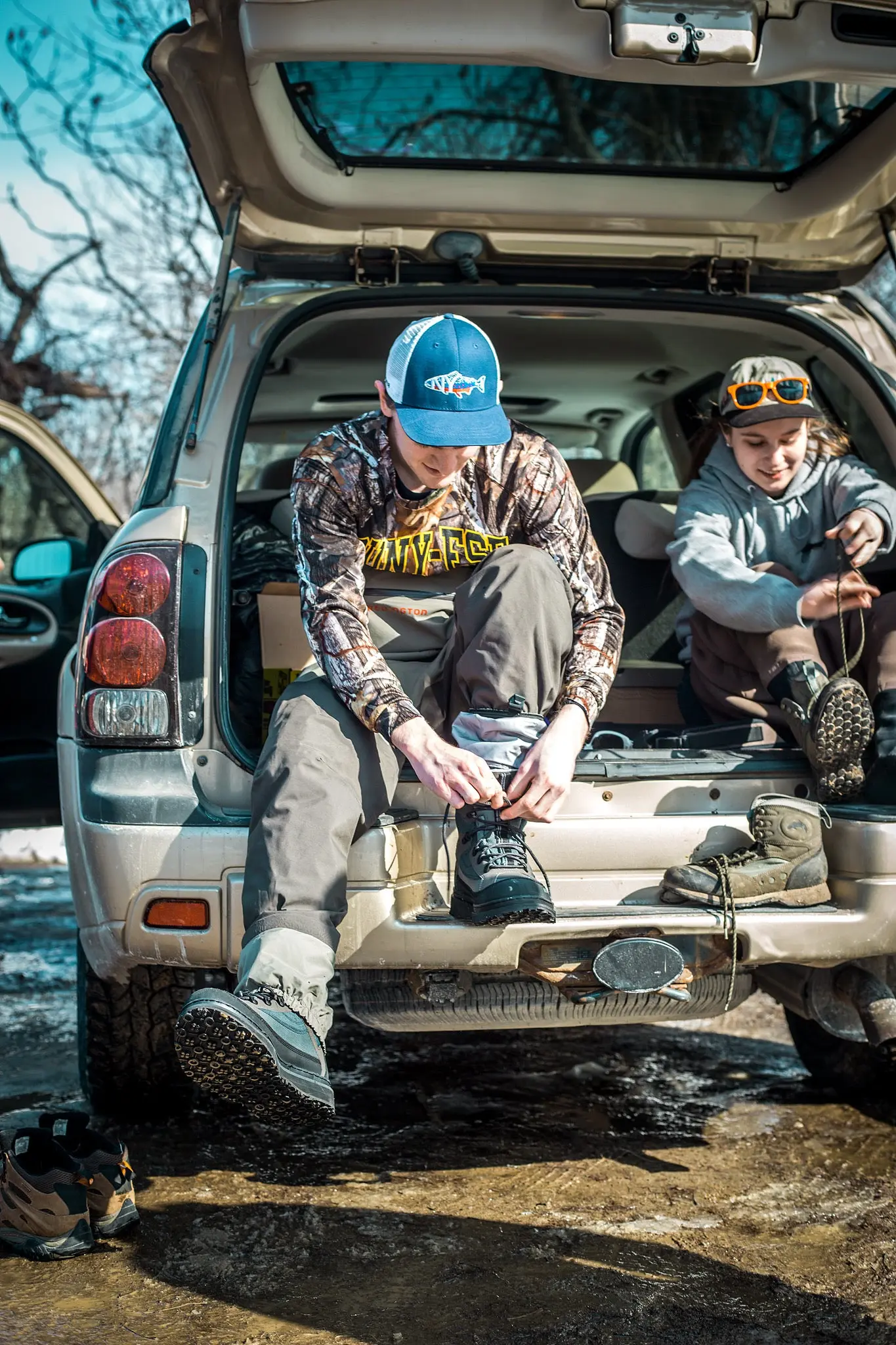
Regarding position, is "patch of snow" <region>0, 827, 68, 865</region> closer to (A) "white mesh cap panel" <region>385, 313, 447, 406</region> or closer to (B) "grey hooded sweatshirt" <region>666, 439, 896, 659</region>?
(B) "grey hooded sweatshirt" <region>666, 439, 896, 659</region>

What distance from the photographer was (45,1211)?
2340 mm

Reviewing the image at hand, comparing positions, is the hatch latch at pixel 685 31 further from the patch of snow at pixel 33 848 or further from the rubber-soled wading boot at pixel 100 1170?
the patch of snow at pixel 33 848

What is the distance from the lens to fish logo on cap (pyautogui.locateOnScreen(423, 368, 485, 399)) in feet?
8.70

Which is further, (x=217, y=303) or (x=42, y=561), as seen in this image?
(x=42, y=561)

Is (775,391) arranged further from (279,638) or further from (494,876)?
(494,876)

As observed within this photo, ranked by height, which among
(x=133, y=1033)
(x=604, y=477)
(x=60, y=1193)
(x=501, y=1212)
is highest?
(x=604, y=477)

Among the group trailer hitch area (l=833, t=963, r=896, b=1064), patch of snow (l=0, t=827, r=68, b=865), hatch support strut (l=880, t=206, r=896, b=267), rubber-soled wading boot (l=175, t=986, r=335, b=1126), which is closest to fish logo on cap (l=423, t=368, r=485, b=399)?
rubber-soled wading boot (l=175, t=986, r=335, b=1126)

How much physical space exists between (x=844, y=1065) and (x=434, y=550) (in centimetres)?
164

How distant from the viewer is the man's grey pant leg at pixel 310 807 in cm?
232

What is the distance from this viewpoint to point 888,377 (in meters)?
3.33

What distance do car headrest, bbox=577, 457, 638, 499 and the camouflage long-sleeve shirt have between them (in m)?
1.37

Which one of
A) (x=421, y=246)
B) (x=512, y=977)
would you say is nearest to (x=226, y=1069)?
(x=512, y=977)

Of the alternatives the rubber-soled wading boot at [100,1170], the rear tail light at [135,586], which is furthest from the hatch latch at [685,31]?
the rubber-soled wading boot at [100,1170]

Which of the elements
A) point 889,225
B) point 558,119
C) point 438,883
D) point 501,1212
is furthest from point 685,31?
point 501,1212
